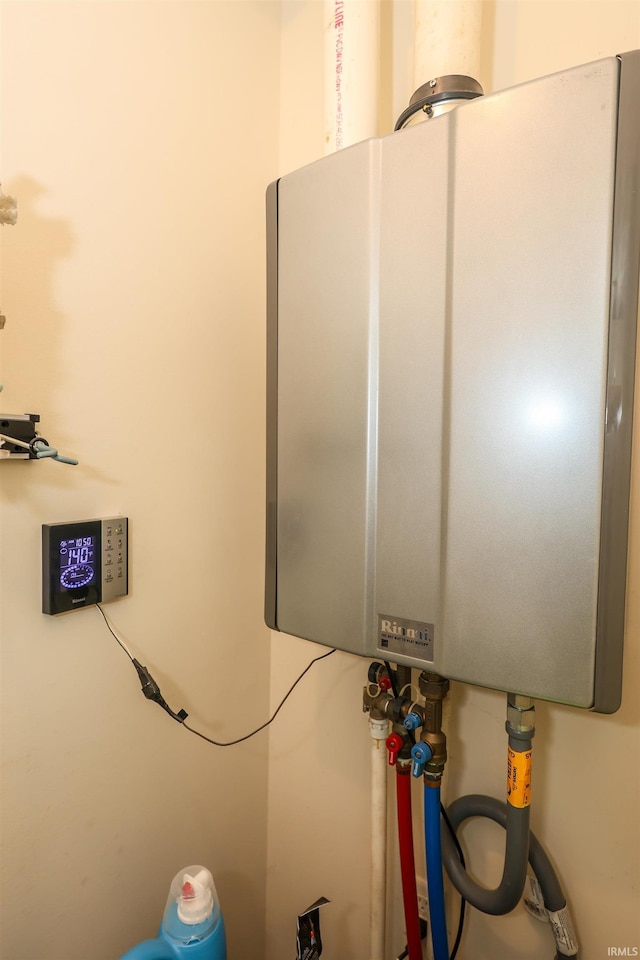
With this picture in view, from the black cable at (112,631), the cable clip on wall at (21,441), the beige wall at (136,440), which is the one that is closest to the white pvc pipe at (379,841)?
the beige wall at (136,440)

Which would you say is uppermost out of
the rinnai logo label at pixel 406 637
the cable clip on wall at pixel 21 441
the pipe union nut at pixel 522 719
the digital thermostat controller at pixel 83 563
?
the cable clip on wall at pixel 21 441

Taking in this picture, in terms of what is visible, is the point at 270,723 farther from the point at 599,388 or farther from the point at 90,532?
the point at 599,388

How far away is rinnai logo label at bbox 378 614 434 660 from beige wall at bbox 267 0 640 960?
1.06ft

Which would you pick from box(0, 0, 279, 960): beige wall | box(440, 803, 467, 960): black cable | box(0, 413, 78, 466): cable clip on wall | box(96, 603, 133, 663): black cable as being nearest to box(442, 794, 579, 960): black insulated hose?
box(440, 803, 467, 960): black cable

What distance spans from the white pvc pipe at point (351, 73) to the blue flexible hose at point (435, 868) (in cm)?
102

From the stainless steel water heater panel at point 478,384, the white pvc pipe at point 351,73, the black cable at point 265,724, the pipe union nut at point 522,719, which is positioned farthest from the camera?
the black cable at point 265,724

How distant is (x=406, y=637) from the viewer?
1.95 feet

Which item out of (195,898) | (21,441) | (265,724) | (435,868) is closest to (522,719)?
(435,868)

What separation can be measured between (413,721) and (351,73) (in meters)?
1.01

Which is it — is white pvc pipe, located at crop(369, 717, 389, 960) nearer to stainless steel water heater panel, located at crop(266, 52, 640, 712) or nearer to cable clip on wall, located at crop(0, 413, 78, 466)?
stainless steel water heater panel, located at crop(266, 52, 640, 712)

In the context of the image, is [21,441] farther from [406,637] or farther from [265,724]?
[265,724]

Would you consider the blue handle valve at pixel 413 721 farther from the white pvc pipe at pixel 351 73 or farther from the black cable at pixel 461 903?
the white pvc pipe at pixel 351 73

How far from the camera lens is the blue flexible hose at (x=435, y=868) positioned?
0.71 metres

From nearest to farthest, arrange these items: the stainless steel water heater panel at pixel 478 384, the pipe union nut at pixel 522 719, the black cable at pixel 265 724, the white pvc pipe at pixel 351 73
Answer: the stainless steel water heater panel at pixel 478 384 < the pipe union nut at pixel 522 719 < the white pvc pipe at pixel 351 73 < the black cable at pixel 265 724
